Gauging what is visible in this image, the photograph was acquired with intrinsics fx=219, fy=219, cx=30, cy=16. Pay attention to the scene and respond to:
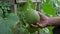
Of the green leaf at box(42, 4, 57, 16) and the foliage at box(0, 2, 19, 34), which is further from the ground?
the foliage at box(0, 2, 19, 34)

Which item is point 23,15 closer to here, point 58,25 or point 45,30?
point 58,25

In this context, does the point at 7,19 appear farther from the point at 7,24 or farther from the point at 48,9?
the point at 48,9

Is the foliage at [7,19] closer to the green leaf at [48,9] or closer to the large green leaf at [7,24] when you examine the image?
the large green leaf at [7,24]

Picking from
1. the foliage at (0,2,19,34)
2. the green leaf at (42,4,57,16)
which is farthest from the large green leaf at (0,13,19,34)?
the green leaf at (42,4,57,16)

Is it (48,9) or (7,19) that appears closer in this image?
(7,19)

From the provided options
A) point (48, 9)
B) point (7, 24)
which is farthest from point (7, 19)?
point (48, 9)

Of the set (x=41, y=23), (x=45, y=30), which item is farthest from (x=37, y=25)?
(x=45, y=30)

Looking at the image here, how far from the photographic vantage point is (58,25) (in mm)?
1281

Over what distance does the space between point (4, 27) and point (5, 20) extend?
44 millimetres

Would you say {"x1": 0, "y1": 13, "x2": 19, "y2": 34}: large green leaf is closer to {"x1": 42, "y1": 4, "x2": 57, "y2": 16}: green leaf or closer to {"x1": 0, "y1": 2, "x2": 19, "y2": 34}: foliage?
{"x1": 0, "y1": 2, "x2": 19, "y2": 34}: foliage

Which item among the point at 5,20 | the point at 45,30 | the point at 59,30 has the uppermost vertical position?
the point at 5,20

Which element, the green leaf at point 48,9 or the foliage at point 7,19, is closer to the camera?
the foliage at point 7,19

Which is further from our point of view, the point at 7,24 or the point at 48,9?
the point at 48,9

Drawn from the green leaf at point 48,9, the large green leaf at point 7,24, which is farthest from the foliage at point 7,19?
the green leaf at point 48,9
